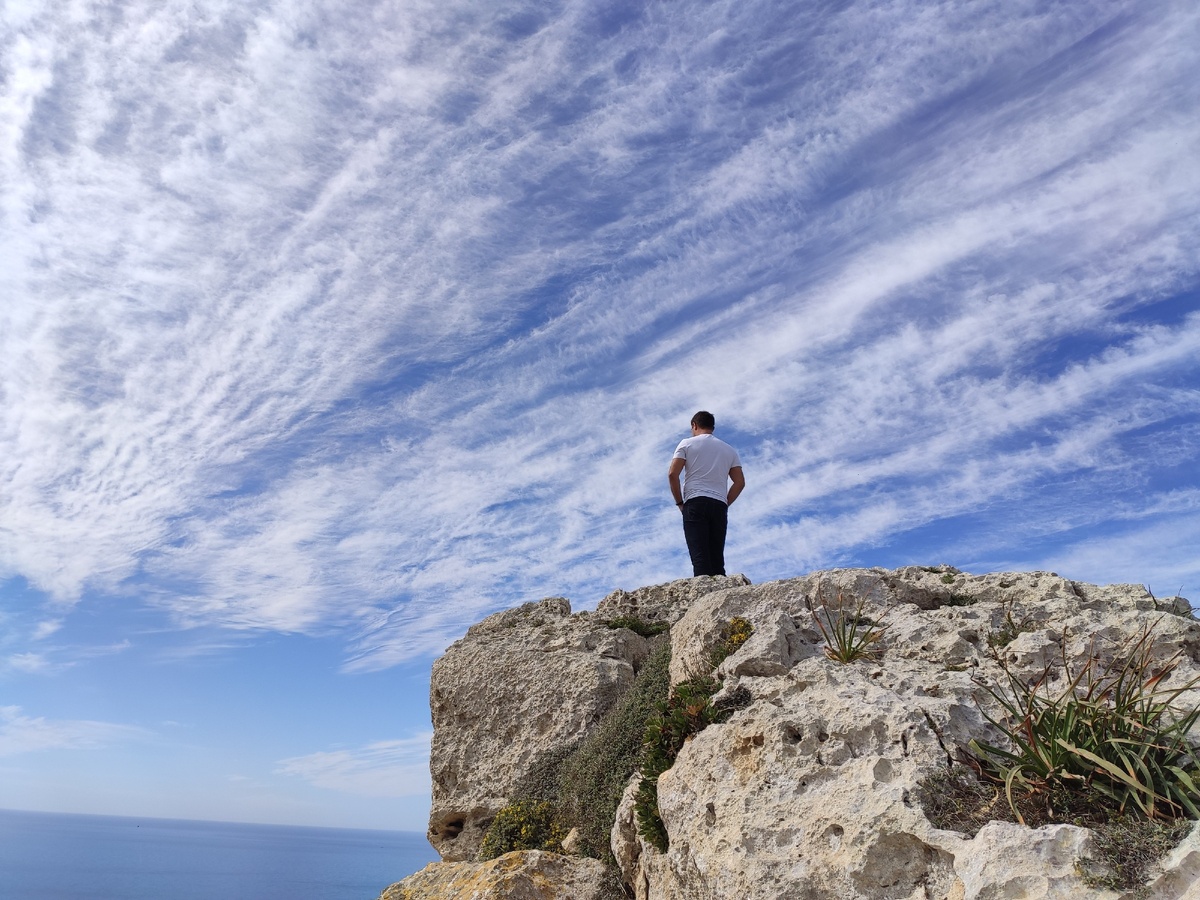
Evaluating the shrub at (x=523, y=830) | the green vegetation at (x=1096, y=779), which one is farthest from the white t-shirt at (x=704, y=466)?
the green vegetation at (x=1096, y=779)

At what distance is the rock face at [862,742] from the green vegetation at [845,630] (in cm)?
Answer: 8

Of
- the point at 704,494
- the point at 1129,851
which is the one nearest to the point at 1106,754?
the point at 1129,851

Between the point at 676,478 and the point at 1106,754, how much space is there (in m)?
7.83

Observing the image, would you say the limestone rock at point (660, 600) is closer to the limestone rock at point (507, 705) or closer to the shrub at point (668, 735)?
the limestone rock at point (507, 705)

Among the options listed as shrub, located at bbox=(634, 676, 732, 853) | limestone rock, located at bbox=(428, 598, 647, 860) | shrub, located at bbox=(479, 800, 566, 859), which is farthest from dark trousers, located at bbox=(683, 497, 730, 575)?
shrub, located at bbox=(634, 676, 732, 853)

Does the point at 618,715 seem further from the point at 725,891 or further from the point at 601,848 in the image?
the point at 725,891

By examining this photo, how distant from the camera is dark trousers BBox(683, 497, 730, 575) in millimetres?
12203

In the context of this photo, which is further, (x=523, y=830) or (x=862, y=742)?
(x=523, y=830)

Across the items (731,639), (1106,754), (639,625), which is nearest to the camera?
(1106,754)

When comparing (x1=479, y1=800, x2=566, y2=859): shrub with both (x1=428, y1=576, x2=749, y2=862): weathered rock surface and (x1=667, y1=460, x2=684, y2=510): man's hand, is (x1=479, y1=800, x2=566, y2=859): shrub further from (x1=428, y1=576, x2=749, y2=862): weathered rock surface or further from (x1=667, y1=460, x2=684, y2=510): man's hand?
(x1=667, y1=460, x2=684, y2=510): man's hand

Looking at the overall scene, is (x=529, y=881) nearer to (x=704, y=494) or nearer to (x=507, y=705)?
(x=507, y=705)

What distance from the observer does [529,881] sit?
7.32m

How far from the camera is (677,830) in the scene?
6.30 meters

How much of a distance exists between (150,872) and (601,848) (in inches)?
9397
